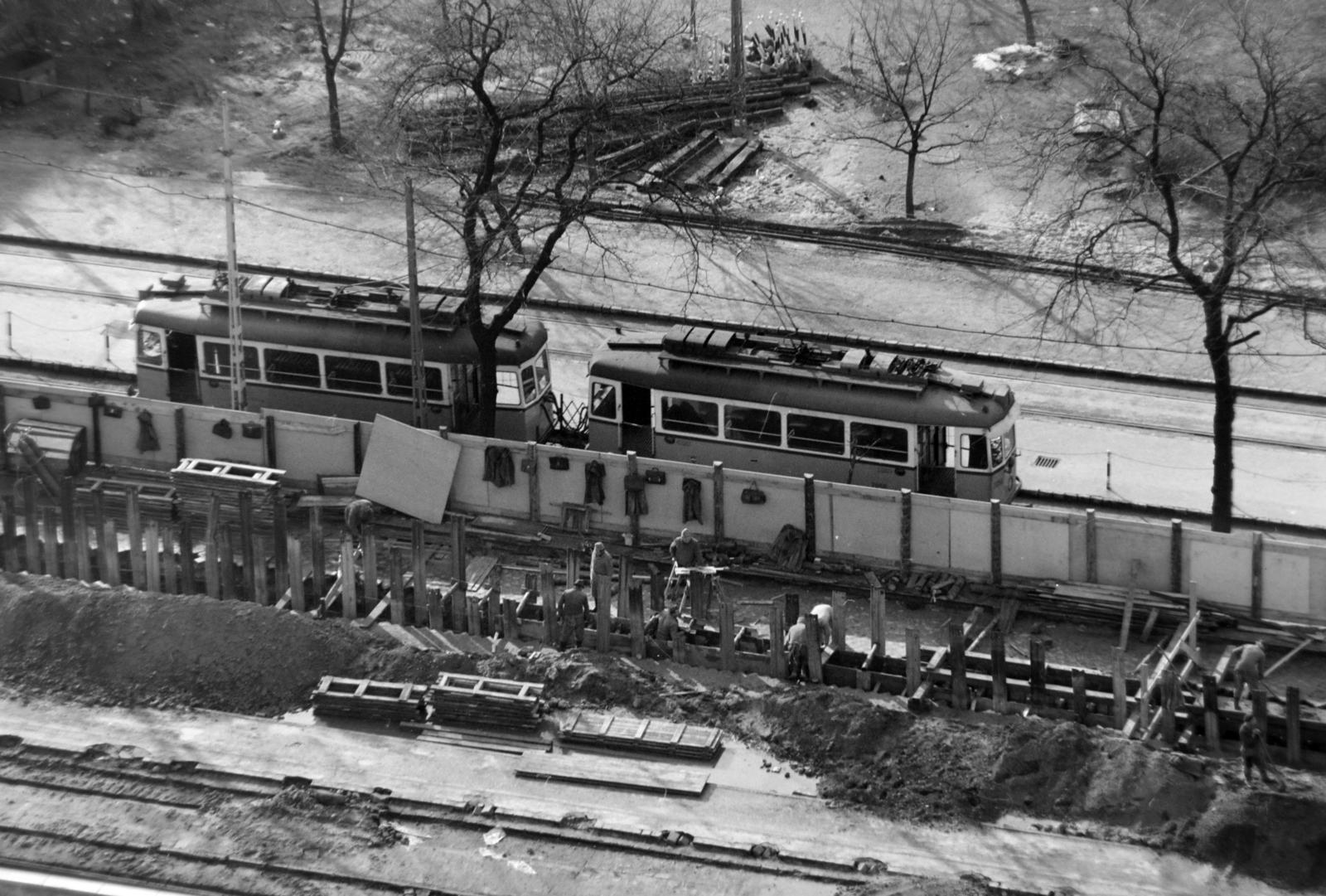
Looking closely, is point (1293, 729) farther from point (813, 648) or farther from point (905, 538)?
point (905, 538)

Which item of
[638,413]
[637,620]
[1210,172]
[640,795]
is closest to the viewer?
[640,795]

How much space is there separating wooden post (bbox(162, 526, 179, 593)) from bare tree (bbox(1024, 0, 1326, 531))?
1567 centimetres

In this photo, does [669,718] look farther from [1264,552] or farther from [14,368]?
[14,368]

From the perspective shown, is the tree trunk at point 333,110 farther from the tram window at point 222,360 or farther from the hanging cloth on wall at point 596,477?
the hanging cloth on wall at point 596,477

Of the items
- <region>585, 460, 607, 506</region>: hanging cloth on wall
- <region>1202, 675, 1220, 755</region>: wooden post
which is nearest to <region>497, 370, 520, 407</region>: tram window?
<region>585, 460, 607, 506</region>: hanging cloth on wall

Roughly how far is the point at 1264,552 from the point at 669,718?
9.80 meters

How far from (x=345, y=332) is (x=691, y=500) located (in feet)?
25.1

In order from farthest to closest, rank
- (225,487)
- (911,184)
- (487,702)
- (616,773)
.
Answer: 1. (911,184)
2. (225,487)
3. (487,702)
4. (616,773)

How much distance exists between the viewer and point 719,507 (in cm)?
3244

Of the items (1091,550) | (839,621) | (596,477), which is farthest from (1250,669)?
(596,477)

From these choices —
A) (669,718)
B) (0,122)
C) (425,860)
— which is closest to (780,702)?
(669,718)

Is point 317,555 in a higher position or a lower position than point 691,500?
lower

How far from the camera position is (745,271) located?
46.2m

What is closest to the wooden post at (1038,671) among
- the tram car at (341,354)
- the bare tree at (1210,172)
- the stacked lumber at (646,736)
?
the stacked lumber at (646,736)
